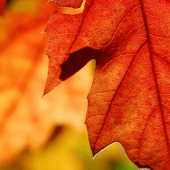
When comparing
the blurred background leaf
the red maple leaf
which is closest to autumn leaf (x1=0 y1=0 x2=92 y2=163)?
the blurred background leaf

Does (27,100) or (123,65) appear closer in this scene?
(123,65)

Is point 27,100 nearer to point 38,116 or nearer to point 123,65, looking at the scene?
point 38,116

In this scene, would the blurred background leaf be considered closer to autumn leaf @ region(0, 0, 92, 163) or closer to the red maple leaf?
autumn leaf @ region(0, 0, 92, 163)

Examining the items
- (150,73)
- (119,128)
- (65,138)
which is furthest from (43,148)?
(150,73)

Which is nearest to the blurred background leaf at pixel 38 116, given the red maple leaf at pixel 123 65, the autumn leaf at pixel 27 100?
the autumn leaf at pixel 27 100

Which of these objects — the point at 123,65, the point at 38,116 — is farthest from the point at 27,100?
the point at 123,65

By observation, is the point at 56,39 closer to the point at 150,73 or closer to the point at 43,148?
the point at 150,73
